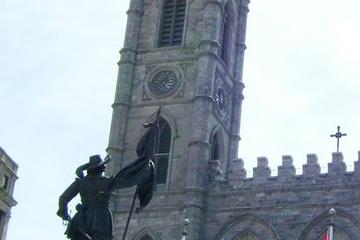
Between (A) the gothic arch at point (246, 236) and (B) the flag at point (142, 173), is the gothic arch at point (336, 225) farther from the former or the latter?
(B) the flag at point (142, 173)

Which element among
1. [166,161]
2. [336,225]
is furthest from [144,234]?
[336,225]

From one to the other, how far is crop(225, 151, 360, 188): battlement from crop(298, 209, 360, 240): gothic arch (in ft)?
5.33

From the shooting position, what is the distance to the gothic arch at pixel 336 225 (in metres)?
41.3

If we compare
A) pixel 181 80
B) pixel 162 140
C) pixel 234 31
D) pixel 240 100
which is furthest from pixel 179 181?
pixel 234 31

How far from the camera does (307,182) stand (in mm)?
43094

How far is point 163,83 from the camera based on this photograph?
5047 cm

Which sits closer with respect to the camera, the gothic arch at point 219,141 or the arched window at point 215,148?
the gothic arch at point 219,141

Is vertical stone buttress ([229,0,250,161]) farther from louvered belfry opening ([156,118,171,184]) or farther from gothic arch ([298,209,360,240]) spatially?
gothic arch ([298,209,360,240])

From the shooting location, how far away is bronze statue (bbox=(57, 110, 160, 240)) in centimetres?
1148

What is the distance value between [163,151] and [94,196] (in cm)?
3654

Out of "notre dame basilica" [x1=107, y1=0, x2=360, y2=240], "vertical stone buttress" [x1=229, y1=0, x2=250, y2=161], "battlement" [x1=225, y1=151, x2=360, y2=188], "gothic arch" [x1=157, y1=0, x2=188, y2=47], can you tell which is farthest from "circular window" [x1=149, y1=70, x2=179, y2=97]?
"battlement" [x1=225, y1=151, x2=360, y2=188]

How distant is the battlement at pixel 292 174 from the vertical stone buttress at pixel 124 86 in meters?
6.69

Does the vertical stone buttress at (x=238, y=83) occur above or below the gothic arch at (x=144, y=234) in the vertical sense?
above

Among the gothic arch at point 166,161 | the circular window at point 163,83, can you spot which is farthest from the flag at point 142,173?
the circular window at point 163,83
